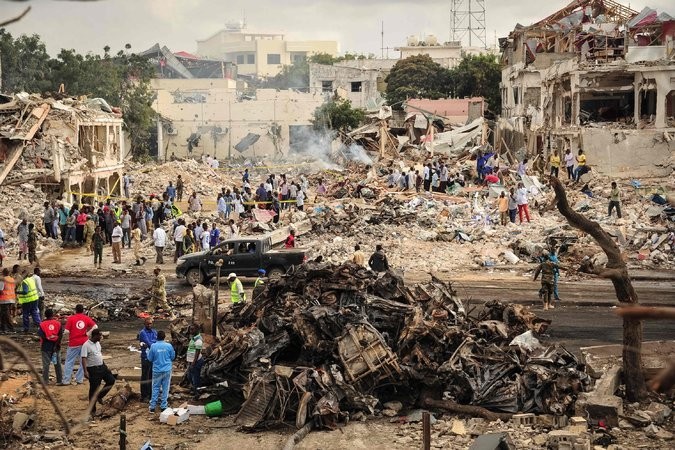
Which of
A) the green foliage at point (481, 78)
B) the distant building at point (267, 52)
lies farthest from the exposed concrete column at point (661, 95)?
the distant building at point (267, 52)

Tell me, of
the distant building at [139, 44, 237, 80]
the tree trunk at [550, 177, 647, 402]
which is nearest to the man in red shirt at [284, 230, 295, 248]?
the tree trunk at [550, 177, 647, 402]

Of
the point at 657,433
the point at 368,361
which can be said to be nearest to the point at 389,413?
the point at 368,361

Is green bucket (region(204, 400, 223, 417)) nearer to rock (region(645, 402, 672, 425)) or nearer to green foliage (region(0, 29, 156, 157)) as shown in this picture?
rock (region(645, 402, 672, 425))

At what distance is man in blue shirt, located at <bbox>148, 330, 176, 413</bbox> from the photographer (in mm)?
13852

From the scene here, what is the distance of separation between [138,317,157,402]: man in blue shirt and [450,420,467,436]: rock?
4504 mm

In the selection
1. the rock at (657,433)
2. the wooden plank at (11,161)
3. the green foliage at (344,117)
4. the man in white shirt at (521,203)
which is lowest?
the rock at (657,433)

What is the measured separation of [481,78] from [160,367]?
61039mm

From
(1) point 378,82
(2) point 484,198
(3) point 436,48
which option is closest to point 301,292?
(2) point 484,198

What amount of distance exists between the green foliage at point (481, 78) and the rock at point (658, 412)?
188 ft

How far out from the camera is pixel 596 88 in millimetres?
41000

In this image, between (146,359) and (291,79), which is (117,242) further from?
(291,79)

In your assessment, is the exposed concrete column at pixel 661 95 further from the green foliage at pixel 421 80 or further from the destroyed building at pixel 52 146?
the green foliage at pixel 421 80

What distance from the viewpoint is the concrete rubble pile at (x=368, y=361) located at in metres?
13.4

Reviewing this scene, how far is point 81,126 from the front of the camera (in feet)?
126
